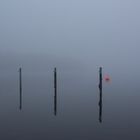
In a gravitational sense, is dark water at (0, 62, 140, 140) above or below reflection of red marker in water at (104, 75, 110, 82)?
below

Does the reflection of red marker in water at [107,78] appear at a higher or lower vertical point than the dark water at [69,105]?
higher

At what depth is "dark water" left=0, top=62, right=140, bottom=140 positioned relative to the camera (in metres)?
3.29

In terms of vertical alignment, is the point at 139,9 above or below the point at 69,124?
above

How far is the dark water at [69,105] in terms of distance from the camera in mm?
3291

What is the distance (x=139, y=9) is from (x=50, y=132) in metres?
1.16

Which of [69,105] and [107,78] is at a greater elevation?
[107,78]

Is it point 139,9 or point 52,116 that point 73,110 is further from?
point 139,9

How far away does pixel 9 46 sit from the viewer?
3270 mm

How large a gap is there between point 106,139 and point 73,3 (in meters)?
1.07

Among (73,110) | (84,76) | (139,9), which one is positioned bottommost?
(73,110)

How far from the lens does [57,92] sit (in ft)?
10.8

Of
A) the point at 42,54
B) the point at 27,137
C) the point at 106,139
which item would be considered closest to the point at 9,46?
the point at 42,54

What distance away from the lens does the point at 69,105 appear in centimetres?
330

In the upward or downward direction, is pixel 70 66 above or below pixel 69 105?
above
